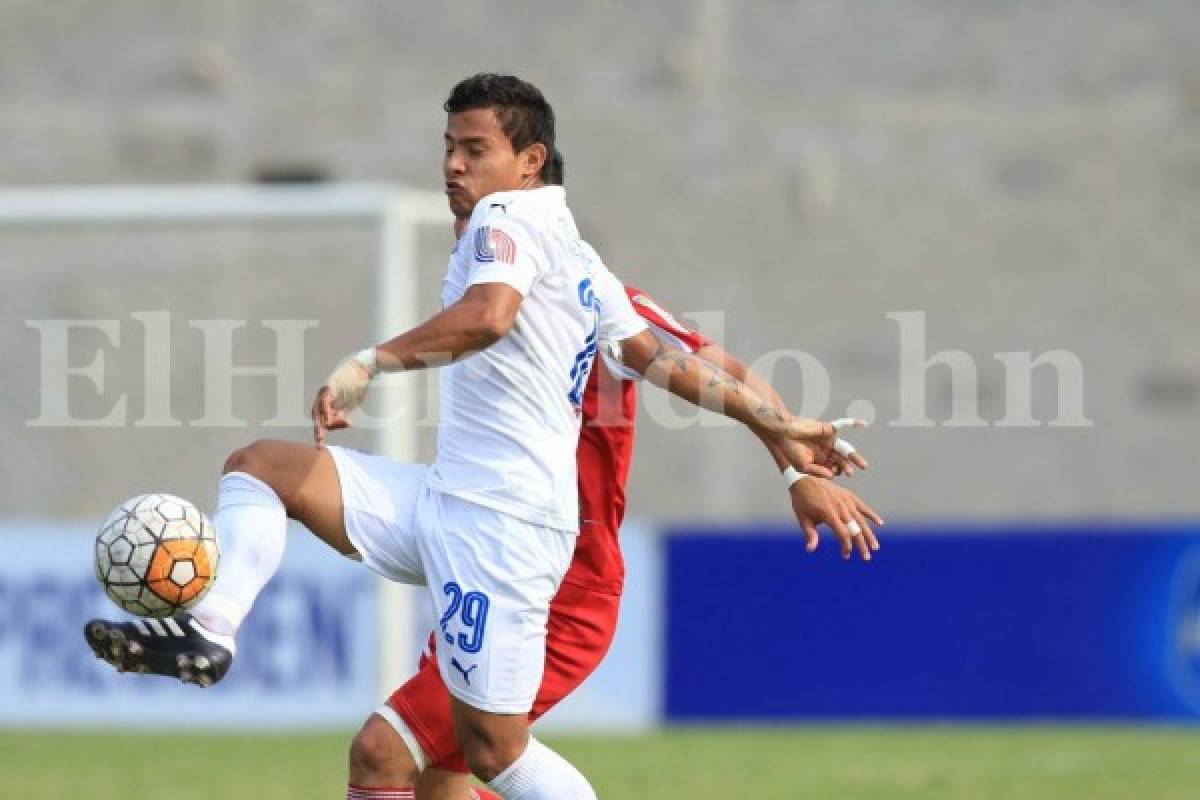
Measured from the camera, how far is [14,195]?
12.3 m

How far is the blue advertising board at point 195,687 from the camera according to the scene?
40.0 feet

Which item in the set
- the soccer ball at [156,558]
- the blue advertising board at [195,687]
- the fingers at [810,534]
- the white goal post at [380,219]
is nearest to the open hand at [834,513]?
the fingers at [810,534]

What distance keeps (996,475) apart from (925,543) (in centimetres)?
400

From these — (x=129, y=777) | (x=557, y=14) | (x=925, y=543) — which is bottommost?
(x=129, y=777)

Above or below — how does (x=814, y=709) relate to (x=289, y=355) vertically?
below

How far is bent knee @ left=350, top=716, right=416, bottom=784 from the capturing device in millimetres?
6160

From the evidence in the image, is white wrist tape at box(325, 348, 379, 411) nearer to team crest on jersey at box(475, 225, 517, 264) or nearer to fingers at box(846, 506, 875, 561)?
team crest on jersey at box(475, 225, 517, 264)

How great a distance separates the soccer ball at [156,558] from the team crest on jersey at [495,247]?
94cm

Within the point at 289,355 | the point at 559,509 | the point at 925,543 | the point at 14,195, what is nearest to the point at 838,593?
the point at 925,543

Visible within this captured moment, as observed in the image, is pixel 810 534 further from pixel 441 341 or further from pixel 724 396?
pixel 441 341

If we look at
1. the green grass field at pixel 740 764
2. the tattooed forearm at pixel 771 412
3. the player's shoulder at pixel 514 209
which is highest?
the player's shoulder at pixel 514 209

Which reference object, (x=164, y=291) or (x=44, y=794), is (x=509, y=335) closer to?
(x=44, y=794)

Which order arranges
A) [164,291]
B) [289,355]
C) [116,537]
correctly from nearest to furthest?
[116,537]
[289,355]
[164,291]

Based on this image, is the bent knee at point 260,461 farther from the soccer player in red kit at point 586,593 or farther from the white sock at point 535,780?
the white sock at point 535,780
